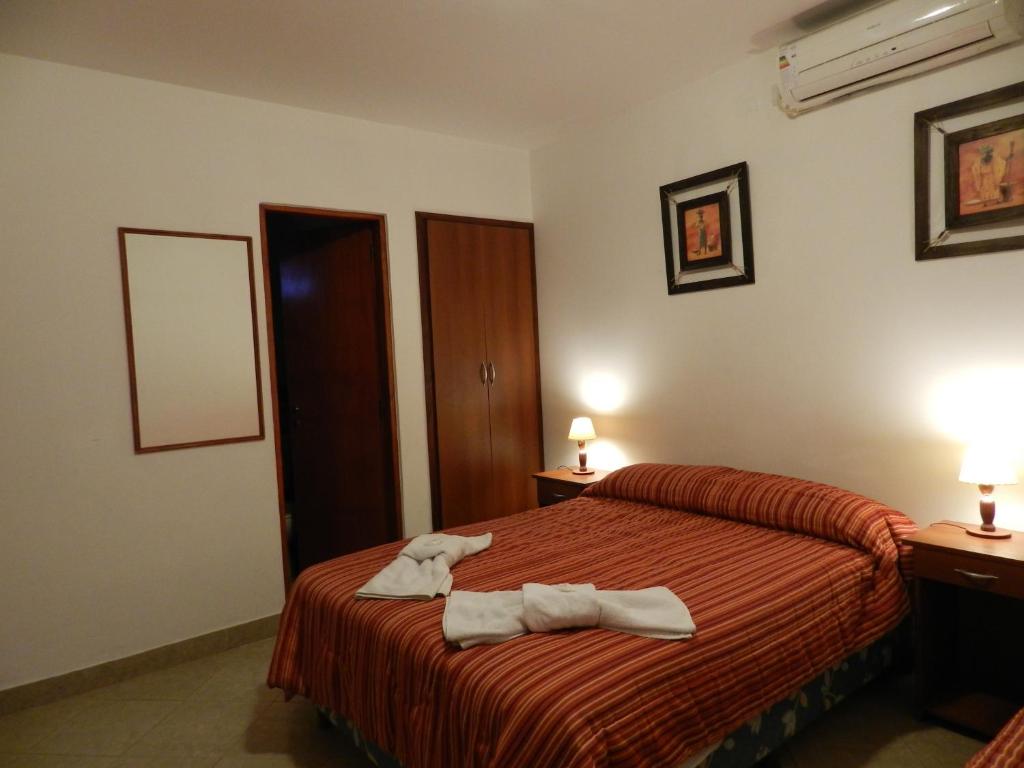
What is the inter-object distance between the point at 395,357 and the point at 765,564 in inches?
87.8

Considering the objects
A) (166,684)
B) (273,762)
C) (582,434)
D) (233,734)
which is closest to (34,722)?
(166,684)

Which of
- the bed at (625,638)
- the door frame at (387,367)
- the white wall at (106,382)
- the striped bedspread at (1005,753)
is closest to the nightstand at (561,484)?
the bed at (625,638)

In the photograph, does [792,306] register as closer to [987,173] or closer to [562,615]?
[987,173]

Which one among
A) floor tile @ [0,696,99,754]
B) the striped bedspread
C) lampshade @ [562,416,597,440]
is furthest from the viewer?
lampshade @ [562,416,597,440]

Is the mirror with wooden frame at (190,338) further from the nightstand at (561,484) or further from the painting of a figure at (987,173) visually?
the painting of a figure at (987,173)

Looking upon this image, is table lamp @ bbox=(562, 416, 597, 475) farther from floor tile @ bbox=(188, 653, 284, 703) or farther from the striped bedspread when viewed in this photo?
the striped bedspread

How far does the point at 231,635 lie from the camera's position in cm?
313

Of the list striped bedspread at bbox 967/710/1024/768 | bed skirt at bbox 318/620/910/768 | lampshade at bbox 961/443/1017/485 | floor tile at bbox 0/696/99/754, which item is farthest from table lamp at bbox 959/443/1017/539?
floor tile at bbox 0/696/99/754

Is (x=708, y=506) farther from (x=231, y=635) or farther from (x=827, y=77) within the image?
(x=231, y=635)

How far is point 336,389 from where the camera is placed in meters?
4.02

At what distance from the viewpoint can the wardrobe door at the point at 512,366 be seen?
13.4ft

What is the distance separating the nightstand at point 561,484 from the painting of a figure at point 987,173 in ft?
6.63

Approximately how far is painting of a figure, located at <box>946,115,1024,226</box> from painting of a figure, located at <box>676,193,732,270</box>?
0.95 metres

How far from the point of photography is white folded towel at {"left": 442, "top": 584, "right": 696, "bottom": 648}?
172cm
